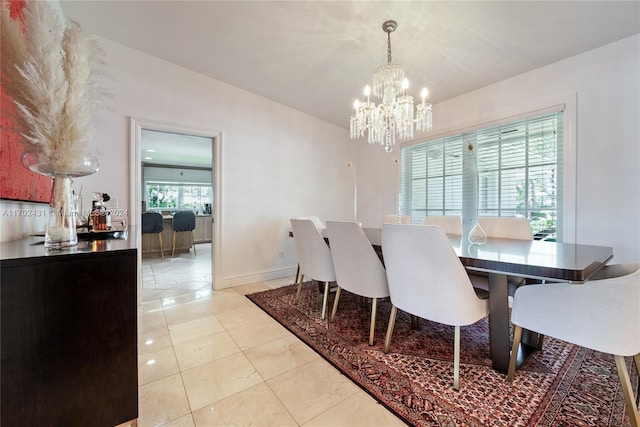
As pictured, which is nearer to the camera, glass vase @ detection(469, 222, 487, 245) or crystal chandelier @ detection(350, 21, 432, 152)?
glass vase @ detection(469, 222, 487, 245)

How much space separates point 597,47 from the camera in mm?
2221

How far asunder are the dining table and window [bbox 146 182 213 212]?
8233 mm

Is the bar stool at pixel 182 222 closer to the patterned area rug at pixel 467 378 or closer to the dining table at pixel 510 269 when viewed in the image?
the patterned area rug at pixel 467 378

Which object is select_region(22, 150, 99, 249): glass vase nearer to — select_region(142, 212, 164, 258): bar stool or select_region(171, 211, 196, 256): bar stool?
select_region(142, 212, 164, 258): bar stool

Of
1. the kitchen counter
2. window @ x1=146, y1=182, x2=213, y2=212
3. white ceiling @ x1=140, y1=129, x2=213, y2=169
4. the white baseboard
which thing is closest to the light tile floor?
the white baseboard

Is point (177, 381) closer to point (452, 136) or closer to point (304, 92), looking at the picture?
point (304, 92)

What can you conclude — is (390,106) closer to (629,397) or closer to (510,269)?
(510,269)

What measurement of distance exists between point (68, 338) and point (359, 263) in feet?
5.09

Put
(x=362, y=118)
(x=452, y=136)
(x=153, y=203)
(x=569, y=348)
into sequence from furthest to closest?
(x=153, y=203) → (x=452, y=136) → (x=362, y=118) → (x=569, y=348)

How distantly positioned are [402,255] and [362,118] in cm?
141

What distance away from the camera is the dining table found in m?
1.11

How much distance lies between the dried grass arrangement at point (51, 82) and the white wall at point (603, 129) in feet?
11.5

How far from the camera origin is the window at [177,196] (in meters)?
7.62

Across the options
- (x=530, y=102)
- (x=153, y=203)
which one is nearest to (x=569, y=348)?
(x=530, y=102)
